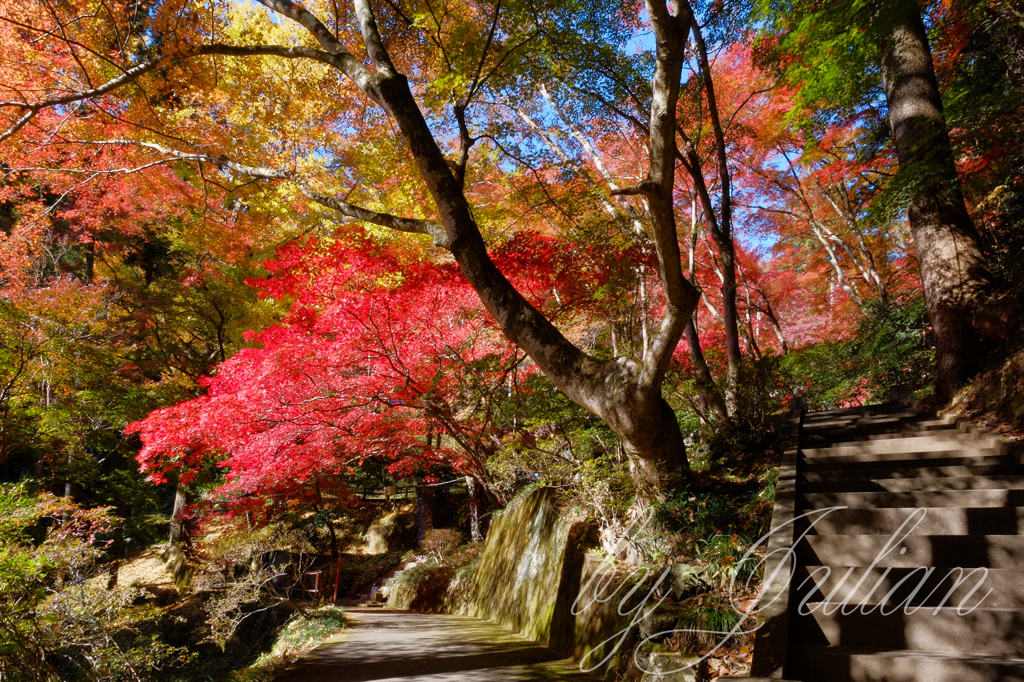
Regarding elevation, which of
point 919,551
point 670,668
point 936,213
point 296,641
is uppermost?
point 936,213

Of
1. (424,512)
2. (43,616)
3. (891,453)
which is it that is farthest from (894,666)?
(424,512)

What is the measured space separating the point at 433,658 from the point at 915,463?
457cm

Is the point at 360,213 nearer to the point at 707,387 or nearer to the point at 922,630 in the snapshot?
the point at 707,387

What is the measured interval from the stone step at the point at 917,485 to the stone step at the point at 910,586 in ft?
3.66

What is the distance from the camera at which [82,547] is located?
552 centimetres

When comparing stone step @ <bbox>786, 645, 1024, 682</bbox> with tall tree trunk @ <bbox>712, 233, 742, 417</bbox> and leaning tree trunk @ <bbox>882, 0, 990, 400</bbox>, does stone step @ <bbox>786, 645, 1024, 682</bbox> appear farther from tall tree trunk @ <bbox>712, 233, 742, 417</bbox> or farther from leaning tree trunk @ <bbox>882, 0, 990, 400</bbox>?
tall tree trunk @ <bbox>712, 233, 742, 417</bbox>

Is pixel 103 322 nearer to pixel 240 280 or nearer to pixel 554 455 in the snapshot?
pixel 240 280

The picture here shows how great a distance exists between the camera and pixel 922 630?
2395 millimetres

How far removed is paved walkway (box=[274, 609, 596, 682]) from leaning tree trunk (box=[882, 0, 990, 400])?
493cm

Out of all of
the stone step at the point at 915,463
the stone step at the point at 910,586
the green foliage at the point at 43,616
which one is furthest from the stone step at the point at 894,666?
the green foliage at the point at 43,616

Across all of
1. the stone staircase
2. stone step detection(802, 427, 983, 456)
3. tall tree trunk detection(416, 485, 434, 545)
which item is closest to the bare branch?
the stone staircase

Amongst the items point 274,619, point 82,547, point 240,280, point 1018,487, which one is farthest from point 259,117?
point 1018,487

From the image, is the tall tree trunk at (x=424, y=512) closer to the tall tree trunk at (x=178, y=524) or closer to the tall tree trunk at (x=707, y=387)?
the tall tree trunk at (x=178, y=524)

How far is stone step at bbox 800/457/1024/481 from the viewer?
12.3ft
